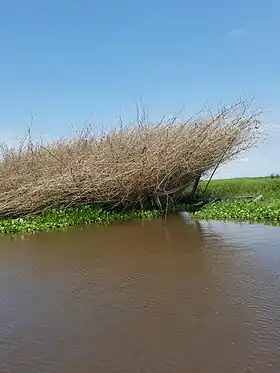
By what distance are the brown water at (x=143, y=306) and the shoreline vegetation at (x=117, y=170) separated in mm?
5405

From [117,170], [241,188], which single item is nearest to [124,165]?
[117,170]

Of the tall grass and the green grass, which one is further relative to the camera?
the tall grass

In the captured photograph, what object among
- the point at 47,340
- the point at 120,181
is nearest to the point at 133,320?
the point at 47,340

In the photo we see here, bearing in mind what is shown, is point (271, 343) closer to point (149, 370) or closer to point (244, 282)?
point (149, 370)

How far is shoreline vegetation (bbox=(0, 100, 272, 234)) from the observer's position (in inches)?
612

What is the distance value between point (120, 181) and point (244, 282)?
9.80 m

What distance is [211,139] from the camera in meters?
16.2

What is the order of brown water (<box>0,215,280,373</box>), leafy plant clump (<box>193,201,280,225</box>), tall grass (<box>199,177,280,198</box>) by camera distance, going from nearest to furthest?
brown water (<box>0,215,280,373</box>)
leafy plant clump (<box>193,201,280,225</box>)
tall grass (<box>199,177,280,198</box>)

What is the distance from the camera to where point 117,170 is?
1580 centimetres

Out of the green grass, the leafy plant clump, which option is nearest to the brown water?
the leafy plant clump

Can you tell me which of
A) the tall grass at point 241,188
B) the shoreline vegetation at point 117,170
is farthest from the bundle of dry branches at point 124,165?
the tall grass at point 241,188

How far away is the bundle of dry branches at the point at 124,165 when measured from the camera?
15609mm

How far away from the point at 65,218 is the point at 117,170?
8.01ft

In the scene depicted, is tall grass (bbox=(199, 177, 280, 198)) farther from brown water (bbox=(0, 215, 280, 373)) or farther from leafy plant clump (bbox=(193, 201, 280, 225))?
brown water (bbox=(0, 215, 280, 373))
